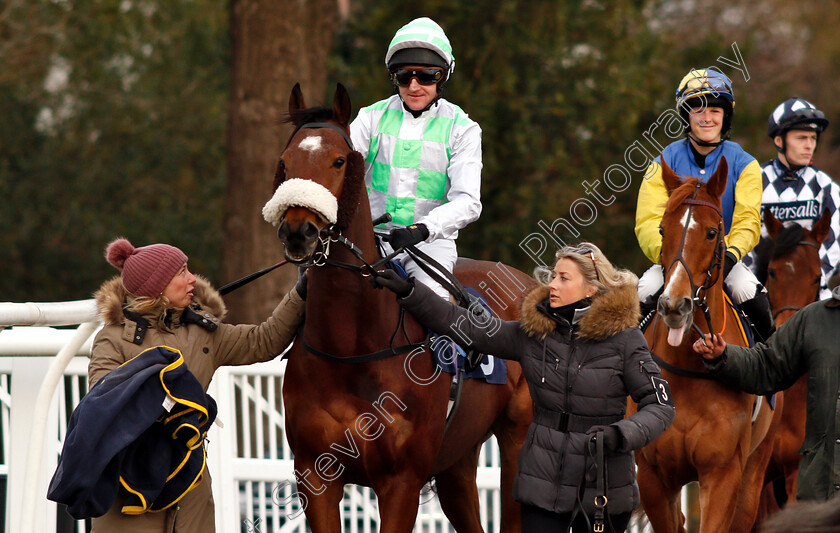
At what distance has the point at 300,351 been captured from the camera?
432 cm

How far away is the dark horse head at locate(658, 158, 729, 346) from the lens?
4.49 meters

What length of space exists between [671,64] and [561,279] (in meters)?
10.7

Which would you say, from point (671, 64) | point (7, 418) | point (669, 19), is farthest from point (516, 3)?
point (7, 418)

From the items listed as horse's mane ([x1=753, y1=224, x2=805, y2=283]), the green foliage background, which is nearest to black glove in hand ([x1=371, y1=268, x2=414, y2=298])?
horse's mane ([x1=753, y1=224, x2=805, y2=283])

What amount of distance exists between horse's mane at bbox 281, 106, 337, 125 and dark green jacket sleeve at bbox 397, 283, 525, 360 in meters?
0.74

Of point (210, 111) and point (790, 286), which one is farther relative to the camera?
point (210, 111)

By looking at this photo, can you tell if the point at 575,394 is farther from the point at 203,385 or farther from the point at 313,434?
the point at 203,385

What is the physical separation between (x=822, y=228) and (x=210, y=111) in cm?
955

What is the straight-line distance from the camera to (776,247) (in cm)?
620

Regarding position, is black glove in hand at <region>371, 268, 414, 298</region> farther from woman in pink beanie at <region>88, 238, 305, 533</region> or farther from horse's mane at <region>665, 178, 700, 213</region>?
horse's mane at <region>665, 178, 700, 213</region>

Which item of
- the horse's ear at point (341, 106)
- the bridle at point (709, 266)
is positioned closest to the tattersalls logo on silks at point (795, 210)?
the bridle at point (709, 266)

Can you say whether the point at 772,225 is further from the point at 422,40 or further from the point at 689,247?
the point at 422,40

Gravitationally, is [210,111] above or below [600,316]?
above

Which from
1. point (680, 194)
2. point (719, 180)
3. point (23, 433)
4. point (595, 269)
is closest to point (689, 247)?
point (680, 194)
